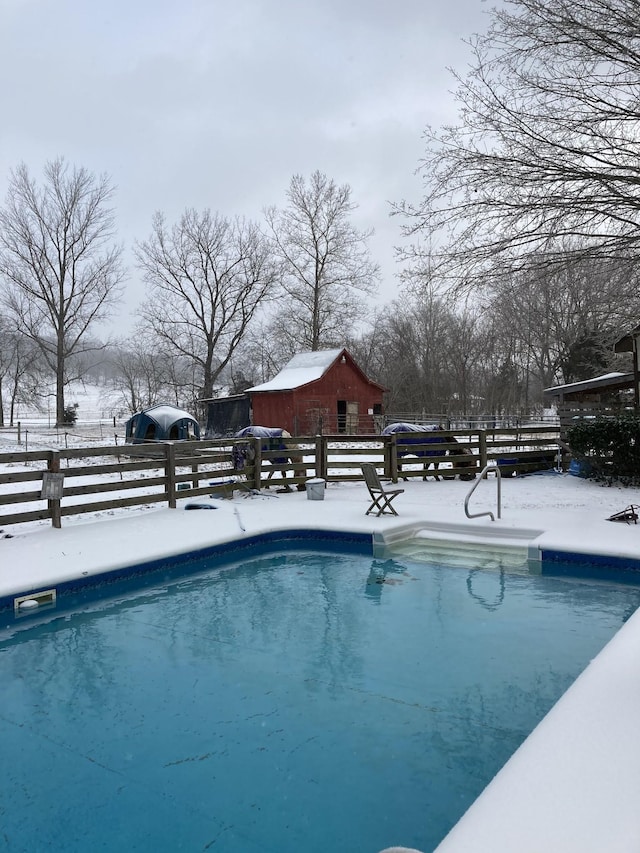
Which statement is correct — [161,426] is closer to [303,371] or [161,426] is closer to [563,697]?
[303,371]

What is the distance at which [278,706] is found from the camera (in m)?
3.88

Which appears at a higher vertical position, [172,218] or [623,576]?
[172,218]

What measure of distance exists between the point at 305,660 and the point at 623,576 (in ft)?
12.7

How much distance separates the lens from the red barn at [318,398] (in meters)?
27.2

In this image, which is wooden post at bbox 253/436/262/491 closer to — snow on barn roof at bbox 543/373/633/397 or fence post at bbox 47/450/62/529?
fence post at bbox 47/450/62/529

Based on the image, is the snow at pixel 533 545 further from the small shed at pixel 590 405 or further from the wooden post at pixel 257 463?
the small shed at pixel 590 405

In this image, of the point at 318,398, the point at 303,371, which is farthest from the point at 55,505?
the point at 303,371

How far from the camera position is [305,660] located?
4.61 metres

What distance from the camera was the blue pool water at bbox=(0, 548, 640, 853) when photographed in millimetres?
2820

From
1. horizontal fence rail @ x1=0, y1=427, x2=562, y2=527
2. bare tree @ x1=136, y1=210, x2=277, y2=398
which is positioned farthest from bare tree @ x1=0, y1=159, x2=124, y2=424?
horizontal fence rail @ x1=0, y1=427, x2=562, y2=527

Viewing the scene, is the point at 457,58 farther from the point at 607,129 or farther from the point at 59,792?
the point at 59,792

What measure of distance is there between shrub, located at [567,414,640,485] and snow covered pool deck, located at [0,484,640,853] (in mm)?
3203

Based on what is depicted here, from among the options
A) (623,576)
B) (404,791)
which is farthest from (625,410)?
(404,791)

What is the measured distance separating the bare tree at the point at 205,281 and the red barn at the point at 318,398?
41.2ft
